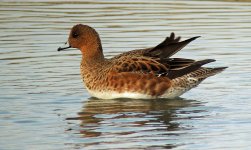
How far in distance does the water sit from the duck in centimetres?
18

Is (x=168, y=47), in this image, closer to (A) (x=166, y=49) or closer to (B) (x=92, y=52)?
(A) (x=166, y=49)

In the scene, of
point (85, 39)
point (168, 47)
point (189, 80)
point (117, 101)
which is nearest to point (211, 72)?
point (189, 80)

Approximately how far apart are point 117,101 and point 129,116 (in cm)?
116

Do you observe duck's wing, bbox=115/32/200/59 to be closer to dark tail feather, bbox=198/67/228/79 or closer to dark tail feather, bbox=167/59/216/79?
dark tail feather, bbox=167/59/216/79

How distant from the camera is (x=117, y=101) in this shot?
41.2 feet

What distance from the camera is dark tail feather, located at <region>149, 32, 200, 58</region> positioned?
41.8 feet

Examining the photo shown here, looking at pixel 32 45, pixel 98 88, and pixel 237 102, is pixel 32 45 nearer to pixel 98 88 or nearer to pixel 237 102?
pixel 98 88

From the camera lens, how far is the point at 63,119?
36.7 feet

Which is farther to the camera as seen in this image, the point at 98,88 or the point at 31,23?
the point at 31,23

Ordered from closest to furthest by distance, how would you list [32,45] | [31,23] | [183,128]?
[183,128], [32,45], [31,23]

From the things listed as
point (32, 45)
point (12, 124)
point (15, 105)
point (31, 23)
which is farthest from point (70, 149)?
point (31, 23)

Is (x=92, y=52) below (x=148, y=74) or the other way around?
the other way around

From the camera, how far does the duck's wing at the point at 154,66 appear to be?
12719 mm

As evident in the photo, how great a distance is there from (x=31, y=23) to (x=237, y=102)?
22.7 ft
